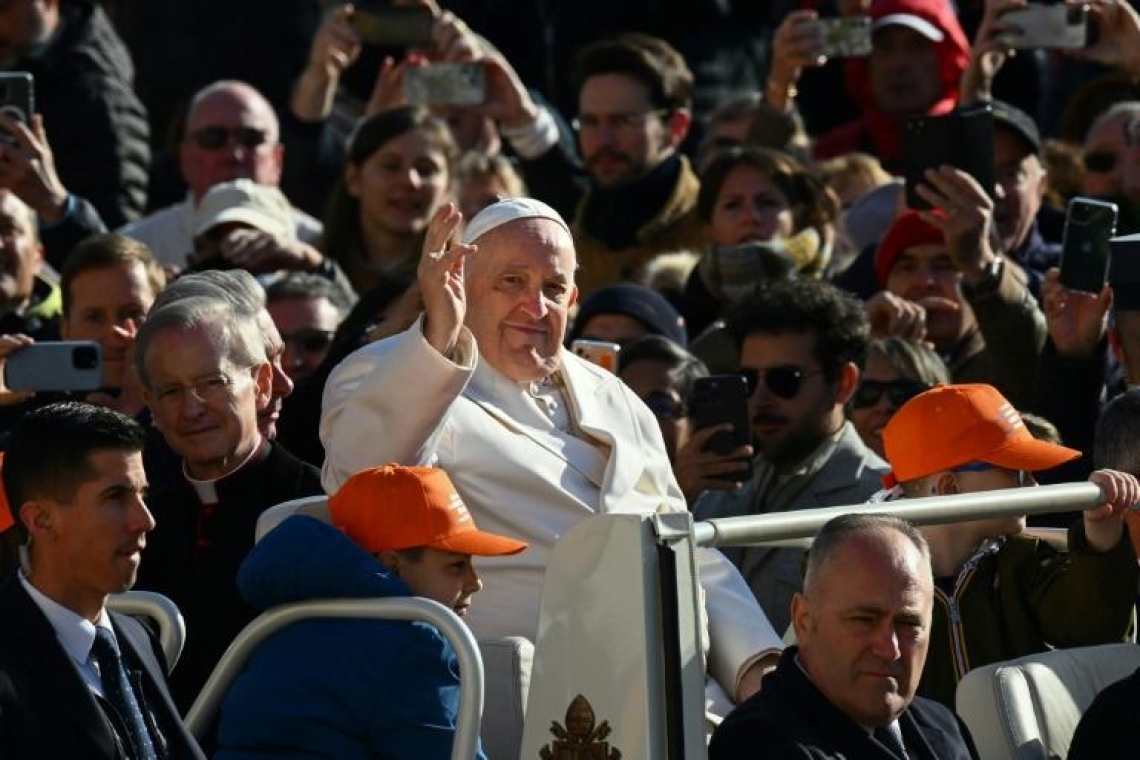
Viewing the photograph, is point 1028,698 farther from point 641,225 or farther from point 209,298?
point 641,225

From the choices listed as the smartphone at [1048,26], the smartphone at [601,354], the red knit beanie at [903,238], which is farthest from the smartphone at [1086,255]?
the smartphone at [1048,26]

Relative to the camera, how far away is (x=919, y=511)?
5.48m

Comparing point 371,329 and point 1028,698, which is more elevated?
point 371,329

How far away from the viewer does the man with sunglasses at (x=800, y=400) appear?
311 inches

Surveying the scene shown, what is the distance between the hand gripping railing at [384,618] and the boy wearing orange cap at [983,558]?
1.65 meters

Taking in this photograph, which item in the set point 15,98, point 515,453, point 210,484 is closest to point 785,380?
point 515,453

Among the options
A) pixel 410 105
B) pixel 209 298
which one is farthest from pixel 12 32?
pixel 209 298

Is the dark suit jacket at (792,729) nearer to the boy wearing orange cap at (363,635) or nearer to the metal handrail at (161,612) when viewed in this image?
the boy wearing orange cap at (363,635)

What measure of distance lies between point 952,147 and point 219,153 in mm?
2971

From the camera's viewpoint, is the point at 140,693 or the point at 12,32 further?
the point at 12,32

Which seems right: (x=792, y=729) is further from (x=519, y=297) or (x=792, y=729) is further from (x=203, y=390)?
(x=203, y=390)

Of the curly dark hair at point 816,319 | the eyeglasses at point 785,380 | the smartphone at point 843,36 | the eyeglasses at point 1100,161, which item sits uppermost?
the smartphone at point 843,36

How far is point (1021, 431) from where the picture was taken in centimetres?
675

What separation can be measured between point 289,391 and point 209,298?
391 millimetres
